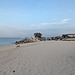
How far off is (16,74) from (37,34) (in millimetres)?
45567

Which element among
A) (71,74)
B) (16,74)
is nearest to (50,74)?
(71,74)

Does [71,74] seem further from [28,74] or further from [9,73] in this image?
[9,73]

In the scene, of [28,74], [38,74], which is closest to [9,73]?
[28,74]

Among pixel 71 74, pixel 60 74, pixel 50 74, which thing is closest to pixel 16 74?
→ pixel 50 74

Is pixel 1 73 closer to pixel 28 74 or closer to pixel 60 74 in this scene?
pixel 28 74

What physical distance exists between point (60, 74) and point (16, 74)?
1925mm

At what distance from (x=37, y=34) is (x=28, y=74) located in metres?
45.6

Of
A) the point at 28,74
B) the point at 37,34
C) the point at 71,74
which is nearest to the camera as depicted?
the point at 71,74

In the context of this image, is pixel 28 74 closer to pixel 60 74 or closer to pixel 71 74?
pixel 60 74

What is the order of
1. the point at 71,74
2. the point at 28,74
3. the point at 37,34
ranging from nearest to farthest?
the point at 71,74 → the point at 28,74 → the point at 37,34

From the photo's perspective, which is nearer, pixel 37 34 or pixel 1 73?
pixel 1 73

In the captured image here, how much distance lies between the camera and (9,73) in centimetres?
379

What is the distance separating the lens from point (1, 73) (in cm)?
385

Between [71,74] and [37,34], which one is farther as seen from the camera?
[37,34]
